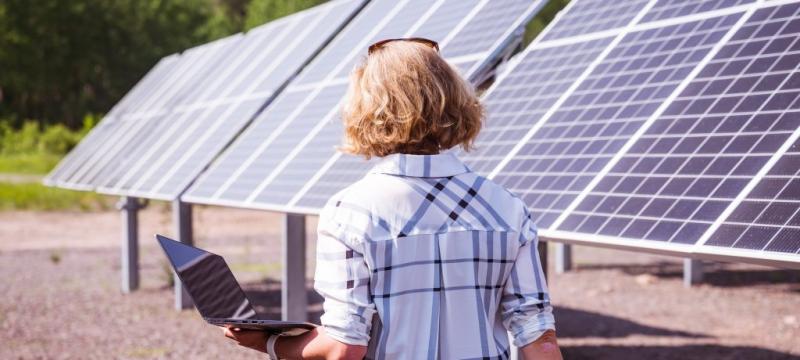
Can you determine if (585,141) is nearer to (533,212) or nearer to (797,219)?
(533,212)

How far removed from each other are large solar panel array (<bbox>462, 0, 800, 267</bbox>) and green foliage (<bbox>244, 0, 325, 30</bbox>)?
64.4m

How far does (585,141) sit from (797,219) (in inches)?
81.7

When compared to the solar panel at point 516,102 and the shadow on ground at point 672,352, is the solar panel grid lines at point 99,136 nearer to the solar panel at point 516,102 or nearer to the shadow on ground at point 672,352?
the shadow on ground at point 672,352

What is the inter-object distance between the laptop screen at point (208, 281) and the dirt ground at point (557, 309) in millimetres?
7314

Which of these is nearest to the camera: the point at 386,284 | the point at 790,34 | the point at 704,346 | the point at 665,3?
the point at 386,284

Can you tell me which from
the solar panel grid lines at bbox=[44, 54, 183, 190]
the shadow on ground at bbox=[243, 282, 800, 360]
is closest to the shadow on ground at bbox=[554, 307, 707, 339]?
the shadow on ground at bbox=[243, 282, 800, 360]

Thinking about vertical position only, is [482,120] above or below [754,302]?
above

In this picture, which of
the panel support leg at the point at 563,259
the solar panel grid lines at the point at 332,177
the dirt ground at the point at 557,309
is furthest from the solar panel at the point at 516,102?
the panel support leg at the point at 563,259

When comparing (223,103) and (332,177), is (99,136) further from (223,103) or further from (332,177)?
(332,177)

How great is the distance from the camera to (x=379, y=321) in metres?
3.15

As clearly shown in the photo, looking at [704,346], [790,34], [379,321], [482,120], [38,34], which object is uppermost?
[38,34]

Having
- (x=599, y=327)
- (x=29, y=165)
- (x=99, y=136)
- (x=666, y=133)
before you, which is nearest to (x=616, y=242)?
(x=666, y=133)

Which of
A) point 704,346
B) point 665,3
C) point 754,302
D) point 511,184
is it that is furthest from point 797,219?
point 754,302

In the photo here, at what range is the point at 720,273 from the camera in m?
17.1
